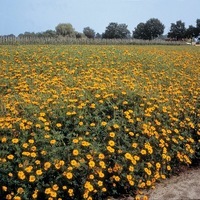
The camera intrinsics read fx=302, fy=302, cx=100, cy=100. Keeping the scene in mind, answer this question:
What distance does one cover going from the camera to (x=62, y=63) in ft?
33.7

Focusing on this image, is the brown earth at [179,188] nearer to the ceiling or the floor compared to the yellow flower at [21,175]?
nearer to the floor

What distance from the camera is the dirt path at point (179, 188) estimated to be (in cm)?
434

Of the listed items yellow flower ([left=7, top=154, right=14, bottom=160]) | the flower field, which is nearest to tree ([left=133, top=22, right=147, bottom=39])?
the flower field

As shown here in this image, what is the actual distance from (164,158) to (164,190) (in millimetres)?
526

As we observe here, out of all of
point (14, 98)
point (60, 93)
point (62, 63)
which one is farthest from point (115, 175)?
point (62, 63)

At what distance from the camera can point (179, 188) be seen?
4.61 metres

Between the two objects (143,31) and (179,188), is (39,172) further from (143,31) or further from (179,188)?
(143,31)

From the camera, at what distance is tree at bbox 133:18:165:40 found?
93688 millimetres

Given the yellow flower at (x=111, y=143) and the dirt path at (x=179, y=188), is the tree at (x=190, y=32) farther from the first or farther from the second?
the yellow flower at (x=111, y=143)

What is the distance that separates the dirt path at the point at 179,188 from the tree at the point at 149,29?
91661 mm

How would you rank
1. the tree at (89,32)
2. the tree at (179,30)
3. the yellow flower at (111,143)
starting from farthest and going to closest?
the tree at (89,32) → the tree at (179,30) → the yellow flower at (111,143)

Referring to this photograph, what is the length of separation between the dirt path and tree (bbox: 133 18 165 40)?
91661mm

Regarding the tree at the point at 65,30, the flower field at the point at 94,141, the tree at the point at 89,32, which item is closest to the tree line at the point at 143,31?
the tree at the point at 65,30

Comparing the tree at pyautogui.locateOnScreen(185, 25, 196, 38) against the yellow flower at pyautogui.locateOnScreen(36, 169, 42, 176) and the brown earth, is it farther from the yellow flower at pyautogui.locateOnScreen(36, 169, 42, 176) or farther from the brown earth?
the yellow flower at pyautogui.locateOnScreen(36, 169, 42, 176)
